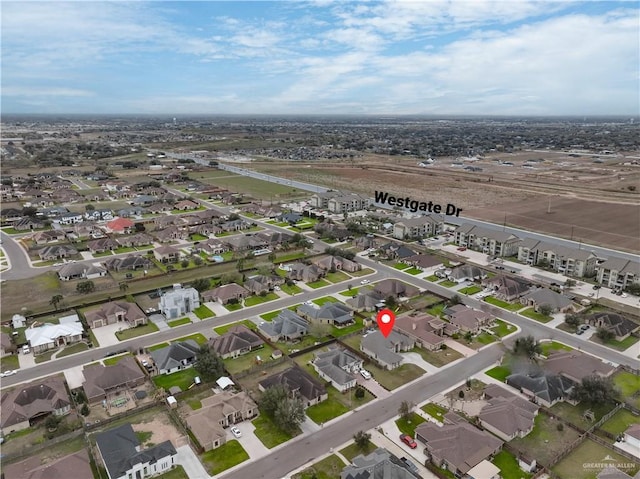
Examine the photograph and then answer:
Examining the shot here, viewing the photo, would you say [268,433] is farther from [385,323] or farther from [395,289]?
[395,289]

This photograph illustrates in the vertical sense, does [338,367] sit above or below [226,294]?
below

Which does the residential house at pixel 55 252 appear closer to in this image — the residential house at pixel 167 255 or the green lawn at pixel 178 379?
the residential house at pixel 167 255

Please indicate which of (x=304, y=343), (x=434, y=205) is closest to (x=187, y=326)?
(x=304, y=343)

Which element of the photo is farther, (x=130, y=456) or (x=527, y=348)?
(x=527, y=348)

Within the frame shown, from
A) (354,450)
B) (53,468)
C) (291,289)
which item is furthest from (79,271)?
(354,450)

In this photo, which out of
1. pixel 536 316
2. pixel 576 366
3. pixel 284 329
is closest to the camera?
pixel 576 366

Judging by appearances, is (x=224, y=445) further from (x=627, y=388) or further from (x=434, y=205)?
(x=434, y=205)
